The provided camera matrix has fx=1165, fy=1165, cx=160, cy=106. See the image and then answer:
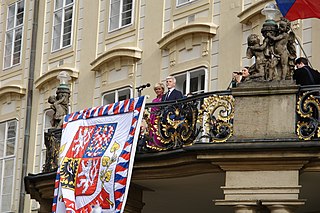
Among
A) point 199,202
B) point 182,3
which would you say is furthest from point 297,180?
point 182,3

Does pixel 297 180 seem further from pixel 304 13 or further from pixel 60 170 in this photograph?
pixel 60 170

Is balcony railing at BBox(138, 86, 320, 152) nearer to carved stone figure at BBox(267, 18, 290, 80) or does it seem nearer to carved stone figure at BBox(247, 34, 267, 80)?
carved stone figure at BBox(267, 18, 290, 80)

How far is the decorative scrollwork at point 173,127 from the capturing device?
64.1 ft

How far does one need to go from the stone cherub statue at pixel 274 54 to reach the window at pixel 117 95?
8600 mm

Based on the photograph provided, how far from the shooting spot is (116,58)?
2764 cm

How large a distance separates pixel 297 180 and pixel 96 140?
4.26m

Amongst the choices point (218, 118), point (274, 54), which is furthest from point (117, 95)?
point (274, 54)

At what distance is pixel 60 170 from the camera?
21203mm

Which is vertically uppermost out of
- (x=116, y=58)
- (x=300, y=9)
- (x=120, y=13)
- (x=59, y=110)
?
(x=120, y=13)

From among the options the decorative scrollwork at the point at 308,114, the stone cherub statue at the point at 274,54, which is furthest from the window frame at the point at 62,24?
the decorative scrollwork at the point at 308,114

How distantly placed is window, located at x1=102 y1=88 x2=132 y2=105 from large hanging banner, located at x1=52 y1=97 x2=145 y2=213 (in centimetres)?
566

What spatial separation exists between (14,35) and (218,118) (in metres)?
14.7

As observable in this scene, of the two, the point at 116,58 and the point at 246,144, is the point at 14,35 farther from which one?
the point at 246,144

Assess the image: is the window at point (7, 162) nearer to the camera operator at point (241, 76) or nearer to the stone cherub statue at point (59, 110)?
the stone cherub statue at point (59, 110)
